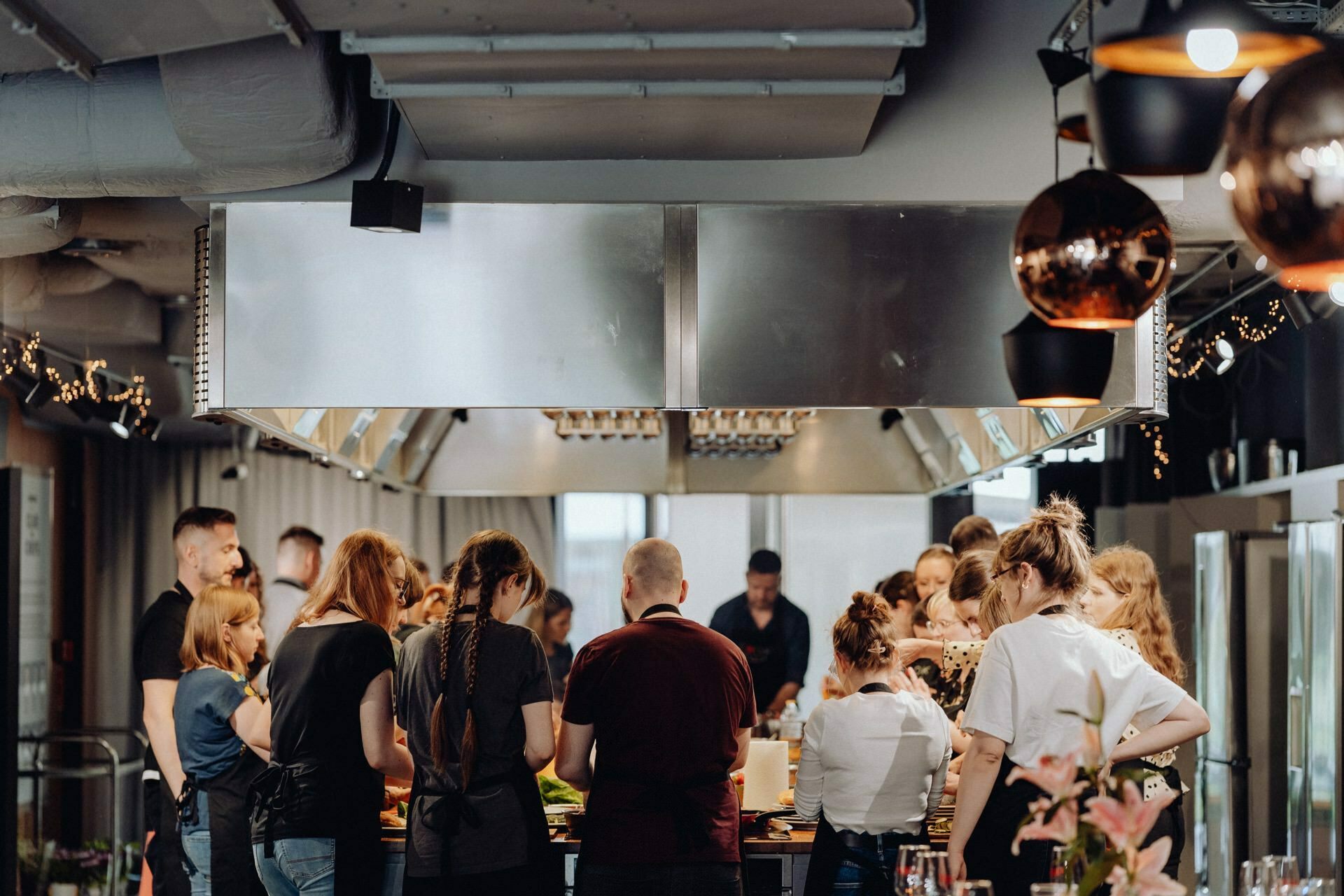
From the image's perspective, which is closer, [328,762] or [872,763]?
[872,763]

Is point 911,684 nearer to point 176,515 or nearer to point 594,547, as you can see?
point 594,547

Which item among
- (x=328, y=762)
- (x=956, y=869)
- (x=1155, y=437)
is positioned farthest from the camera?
(x=1155, y=437)

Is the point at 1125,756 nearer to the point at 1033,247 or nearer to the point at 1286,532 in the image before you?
the point at 1033,247

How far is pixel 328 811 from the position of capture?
3475 millimetres

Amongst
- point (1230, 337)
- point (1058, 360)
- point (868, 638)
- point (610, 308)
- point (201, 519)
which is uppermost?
point (1230, 337)

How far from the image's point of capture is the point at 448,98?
3.14 meters

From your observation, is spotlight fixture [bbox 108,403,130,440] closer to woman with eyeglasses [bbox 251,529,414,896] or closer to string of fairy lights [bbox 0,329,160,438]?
string of fairy lights [bbox 0,329,160,438]

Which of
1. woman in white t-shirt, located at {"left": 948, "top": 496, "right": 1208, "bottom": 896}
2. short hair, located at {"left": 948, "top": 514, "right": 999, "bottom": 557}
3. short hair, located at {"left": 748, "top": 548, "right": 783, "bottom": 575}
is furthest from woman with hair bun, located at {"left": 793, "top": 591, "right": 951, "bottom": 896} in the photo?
short hair, located at {"left": 748, "top": 548, "right": 783, "bottom": 575}

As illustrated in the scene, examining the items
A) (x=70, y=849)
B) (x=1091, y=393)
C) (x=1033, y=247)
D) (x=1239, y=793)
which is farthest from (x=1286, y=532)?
(x=70, y=849)

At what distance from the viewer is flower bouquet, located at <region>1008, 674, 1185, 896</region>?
180cm

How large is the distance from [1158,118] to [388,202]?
6.62ft

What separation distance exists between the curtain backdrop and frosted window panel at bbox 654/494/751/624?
94cm

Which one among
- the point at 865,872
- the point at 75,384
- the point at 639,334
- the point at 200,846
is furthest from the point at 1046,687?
the point at 75,384

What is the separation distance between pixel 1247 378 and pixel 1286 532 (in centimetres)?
134
